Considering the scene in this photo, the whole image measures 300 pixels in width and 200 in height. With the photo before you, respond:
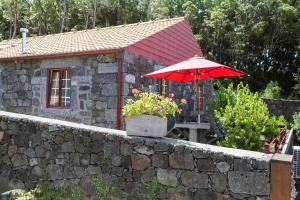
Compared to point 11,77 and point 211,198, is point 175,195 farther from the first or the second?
point 11,77

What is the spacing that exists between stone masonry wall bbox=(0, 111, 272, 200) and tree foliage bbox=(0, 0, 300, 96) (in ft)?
61.8

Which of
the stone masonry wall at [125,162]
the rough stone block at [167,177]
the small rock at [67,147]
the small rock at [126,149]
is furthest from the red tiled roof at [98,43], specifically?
the rough stone block at [167,177]

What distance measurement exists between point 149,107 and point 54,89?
6424 mm

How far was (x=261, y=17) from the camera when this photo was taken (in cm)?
2212

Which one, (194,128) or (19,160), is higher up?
(194,128)

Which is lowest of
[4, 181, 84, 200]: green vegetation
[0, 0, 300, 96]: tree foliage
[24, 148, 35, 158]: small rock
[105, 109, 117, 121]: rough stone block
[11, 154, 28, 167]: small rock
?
[4, 181, 84, 200]: green vegetation

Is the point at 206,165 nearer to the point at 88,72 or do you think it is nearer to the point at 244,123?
the point at 244,123

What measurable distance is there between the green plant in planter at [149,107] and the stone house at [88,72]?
4.40 m

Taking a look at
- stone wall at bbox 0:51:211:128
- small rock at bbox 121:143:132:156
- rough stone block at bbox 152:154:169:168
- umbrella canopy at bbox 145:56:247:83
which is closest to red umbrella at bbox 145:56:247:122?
umbrella canopy at bbox 145:56:247:83

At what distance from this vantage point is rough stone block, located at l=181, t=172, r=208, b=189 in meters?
3.98

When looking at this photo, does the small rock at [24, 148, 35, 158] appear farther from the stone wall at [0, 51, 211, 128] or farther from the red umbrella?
the stone wall at [0, 51, 211, 128]

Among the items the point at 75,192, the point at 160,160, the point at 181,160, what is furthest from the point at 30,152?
the point at 181,160

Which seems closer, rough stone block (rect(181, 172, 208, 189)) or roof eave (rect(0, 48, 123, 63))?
rough stone block (rect(181, 172, 208, 189))

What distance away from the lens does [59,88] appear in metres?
10.2
